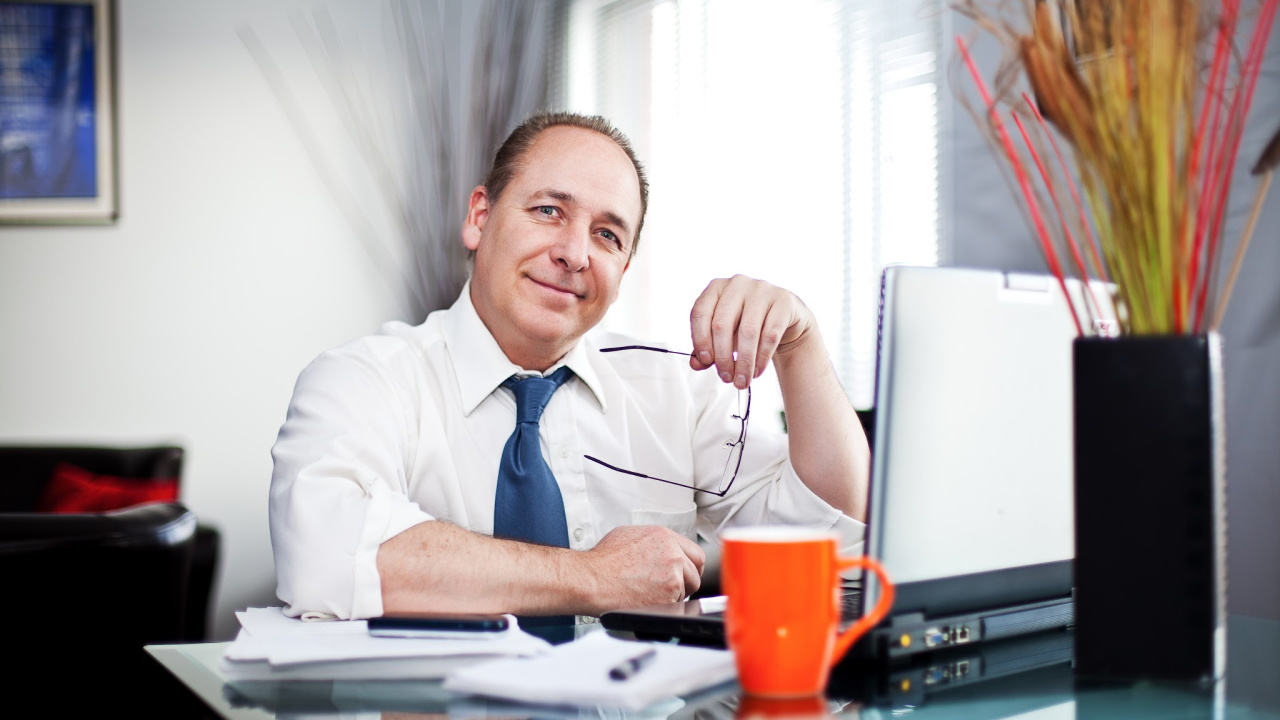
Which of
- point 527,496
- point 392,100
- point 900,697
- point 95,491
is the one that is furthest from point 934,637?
point 392,100

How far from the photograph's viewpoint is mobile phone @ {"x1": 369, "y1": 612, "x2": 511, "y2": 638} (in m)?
0.85

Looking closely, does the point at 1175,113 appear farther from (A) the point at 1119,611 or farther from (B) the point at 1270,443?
(B) the point at 1270,443

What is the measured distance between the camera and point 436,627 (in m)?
0.86

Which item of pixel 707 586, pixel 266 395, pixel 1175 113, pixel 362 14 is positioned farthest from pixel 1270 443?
pixel 362 14

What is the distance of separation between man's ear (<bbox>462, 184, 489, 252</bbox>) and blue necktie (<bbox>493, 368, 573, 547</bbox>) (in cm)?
39

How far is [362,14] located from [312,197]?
0.78 m

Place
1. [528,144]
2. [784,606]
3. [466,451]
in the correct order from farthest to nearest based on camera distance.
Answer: [528,144], [466,451], [784,606]

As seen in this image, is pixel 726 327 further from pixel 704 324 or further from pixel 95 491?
pixel 95 491

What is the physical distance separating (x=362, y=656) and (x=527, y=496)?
0.68m

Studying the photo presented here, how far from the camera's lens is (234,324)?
3.98 m

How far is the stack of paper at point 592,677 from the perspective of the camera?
688mm

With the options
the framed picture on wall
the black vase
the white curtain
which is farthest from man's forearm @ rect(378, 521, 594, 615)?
the framed picture on wall

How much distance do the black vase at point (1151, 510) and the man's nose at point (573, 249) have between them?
1.01m

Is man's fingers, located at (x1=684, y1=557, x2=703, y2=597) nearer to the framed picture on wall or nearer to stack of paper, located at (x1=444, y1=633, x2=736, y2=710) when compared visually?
stack of paper, located at (x1=444, y1=633, x2=736, y2=710)
